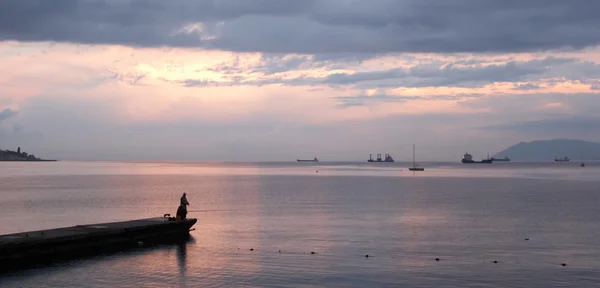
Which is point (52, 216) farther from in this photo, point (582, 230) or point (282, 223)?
point (582, 230)

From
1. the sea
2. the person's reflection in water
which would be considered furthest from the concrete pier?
the person's reflection in water

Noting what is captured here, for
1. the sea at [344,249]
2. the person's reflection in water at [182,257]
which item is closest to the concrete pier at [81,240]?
the sea at [344,249]

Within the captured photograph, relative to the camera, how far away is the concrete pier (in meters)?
33.3

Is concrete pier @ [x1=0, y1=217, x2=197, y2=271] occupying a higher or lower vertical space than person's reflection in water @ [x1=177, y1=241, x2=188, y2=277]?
higher

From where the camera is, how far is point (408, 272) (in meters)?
31.8

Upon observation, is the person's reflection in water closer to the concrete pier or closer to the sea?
the sea

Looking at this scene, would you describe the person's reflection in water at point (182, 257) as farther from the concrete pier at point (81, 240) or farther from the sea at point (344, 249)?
the concrete pier at point (81, 240)

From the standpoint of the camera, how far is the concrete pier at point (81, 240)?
33.3m

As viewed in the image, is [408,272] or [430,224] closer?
[408,272]

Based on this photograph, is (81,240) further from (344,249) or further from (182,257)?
(344,249)

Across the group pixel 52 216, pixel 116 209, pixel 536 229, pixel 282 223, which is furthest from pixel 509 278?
pixel 116 209

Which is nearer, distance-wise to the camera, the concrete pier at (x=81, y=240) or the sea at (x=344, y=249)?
the sea at (x=344, y=249)

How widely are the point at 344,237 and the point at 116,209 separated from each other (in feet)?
113

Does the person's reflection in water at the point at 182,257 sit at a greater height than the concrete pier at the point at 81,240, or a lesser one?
lesser
